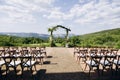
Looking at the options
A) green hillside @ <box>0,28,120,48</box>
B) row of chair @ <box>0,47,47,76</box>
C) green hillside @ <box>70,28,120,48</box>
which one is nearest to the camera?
row of chair @ <box>0,47,47,76</box>

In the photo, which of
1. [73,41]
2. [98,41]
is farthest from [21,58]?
[98,41]

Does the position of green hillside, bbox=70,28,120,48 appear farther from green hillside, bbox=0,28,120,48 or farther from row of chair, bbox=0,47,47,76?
row of chair, bbox=0,47,47,76

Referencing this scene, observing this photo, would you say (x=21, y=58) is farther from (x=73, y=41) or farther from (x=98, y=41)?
(x=98, y=41)

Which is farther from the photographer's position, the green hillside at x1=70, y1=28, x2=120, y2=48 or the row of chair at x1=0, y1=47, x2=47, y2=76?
the green hillside at x1=70, y1=28, x2=120, y2=48

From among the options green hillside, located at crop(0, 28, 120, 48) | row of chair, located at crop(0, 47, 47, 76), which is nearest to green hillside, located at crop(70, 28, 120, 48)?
green hillside, located at crop(0, 28, 120, 48)

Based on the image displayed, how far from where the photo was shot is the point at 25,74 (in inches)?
329

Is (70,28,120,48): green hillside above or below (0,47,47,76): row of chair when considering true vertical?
above

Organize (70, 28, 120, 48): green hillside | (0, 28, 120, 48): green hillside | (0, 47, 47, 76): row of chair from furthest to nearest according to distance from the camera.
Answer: (70, 28, 120, 48): green hillside → (0, 28, 120, 48): green hillside → (0, 47, 47, 76): row of chair

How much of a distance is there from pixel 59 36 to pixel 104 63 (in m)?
22.5

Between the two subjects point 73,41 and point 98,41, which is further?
point 98,41

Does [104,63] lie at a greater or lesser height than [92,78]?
greater

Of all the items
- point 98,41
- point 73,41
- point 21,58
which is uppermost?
point 98,41

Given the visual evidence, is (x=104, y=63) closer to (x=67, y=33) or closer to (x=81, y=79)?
(x=81, y=79)

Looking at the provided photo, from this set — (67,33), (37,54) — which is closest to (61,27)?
(67,33)
